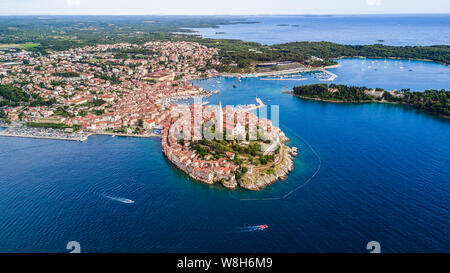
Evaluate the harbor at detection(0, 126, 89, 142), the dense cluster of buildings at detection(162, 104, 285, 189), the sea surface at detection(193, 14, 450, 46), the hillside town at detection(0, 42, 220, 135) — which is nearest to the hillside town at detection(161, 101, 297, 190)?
the dense cluster of buildings at detection(162, 104, 285, 189)

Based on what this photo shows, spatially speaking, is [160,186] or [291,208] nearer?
[291,208]

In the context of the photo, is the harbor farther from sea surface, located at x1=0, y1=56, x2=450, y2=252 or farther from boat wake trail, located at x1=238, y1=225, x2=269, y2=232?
boat wake trail, located at x1=238, y1=225, x2=269, y2=232

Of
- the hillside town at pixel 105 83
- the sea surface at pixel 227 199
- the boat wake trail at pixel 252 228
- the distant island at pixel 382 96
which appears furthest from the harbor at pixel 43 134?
the distant island at pixel 382 96

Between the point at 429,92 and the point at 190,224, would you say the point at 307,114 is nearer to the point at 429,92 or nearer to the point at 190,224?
the point at 429,92

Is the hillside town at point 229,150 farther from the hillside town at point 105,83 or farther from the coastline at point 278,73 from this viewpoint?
the coastline at point 278,73

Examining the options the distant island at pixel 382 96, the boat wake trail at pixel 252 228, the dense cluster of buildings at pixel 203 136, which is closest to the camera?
the boat wake trail at pixel 252 228

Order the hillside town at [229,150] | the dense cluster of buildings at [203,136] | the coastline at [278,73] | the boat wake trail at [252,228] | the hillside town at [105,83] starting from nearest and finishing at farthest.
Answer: the boat wake trail at [252,228] < the hillside town at [229,150] < the dense cluster of buildings at [203,136] < the hillside town at [105,83] < the coastline at [278,73]
